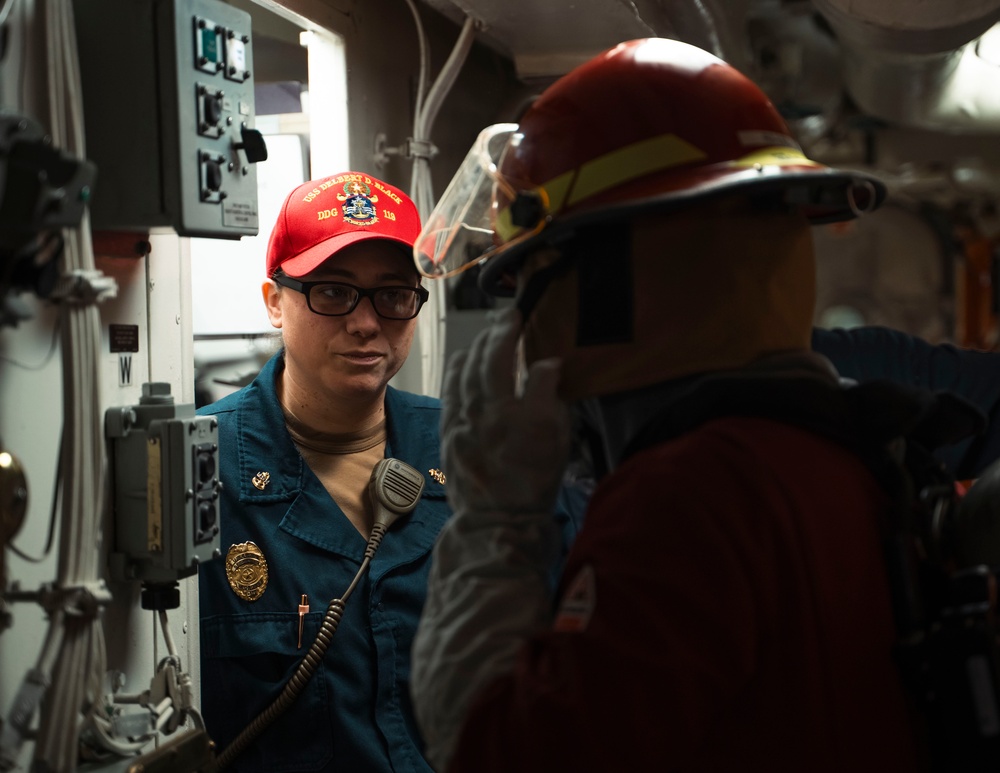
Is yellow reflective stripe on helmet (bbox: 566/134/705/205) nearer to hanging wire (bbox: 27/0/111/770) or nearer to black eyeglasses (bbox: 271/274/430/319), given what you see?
hanging wire (bbox: 27/0/111/770)

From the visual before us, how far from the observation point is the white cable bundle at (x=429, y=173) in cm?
279

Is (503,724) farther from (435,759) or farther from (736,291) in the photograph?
(736,291)

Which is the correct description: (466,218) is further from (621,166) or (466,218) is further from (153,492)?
(153,492)

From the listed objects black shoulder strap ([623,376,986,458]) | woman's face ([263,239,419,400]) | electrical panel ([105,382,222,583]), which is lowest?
electrical panel ([105,382,222,583])

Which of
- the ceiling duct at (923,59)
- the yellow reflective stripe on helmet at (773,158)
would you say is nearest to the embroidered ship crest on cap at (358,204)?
the yellow reflective stripe on helmet at (773,158)

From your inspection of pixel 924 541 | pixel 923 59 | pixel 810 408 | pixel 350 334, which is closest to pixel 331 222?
pixel 350 334

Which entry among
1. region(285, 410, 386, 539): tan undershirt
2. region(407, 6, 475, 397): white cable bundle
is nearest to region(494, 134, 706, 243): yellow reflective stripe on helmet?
region(285, 410, 386, 539): tan undershirt

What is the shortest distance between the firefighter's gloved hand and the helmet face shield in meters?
0.28

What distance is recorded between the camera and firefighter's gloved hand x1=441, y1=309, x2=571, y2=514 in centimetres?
119

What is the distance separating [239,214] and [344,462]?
0.77 metres

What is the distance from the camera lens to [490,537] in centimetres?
118

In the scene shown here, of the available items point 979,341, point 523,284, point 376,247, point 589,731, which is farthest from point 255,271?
point 979,341

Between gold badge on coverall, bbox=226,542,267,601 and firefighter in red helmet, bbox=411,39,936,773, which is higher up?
firefighter in red helmet, bbox=411,39,936,773

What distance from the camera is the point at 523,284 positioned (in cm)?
135
